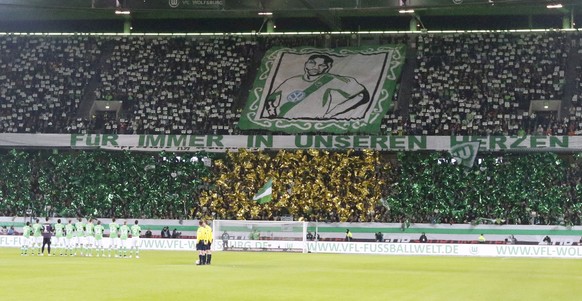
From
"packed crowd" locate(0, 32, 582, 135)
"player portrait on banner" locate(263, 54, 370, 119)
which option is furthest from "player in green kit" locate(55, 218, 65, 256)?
"player portrait on banner" locate(263, 54, 370, 119)

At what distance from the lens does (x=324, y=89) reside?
222 ft

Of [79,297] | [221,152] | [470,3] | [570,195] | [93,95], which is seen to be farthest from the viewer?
[93,95]

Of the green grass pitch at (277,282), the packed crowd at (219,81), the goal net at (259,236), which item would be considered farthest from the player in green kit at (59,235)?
the packed crowd at (219,81)

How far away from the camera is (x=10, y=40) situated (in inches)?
2872

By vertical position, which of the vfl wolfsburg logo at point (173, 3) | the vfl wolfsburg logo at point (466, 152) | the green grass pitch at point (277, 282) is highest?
the vfl wolfsburg logo at point (173, 3)

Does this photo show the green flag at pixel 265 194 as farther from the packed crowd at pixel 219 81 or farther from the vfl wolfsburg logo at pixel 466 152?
the vfl wolfsburg logo at pixel 466 152

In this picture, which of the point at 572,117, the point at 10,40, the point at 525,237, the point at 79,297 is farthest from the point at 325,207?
the point at 79,297

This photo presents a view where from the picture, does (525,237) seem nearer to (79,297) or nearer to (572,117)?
(572,117)

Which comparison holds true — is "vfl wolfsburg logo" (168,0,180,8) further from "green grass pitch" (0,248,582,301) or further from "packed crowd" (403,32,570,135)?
"green grass pitch" (0,248,582,301)

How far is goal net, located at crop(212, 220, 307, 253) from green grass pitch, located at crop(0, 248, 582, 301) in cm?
1602

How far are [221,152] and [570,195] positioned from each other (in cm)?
2353

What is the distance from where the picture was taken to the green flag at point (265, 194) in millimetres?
62281

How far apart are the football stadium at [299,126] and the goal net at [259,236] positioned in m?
0.09

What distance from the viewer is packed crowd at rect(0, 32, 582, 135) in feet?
212
